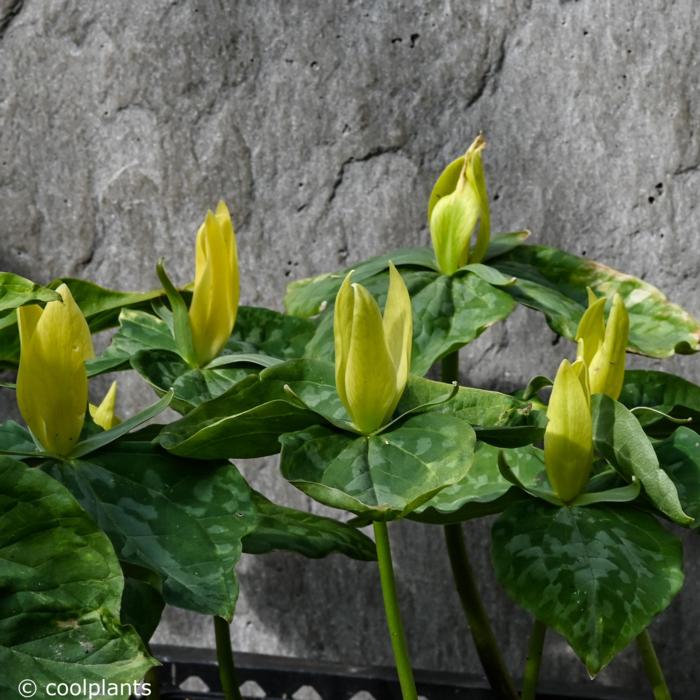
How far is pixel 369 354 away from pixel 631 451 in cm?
18

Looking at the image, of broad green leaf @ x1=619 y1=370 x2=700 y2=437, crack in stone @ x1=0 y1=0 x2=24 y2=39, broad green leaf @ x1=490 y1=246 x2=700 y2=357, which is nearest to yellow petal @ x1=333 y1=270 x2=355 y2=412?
broad green leaf @ x1=490 y1=246 x2=700 y2=357

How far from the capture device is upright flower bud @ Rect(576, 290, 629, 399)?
69 cm

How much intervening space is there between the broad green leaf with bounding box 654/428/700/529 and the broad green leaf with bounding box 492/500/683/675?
3 centimetres

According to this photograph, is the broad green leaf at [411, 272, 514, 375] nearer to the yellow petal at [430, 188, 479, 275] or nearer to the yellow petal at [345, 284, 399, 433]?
the yellow petal at [430, 188, 479, 275]

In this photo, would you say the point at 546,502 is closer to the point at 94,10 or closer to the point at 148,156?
the point at 148,156

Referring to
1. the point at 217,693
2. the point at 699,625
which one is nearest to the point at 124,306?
the point at 217,693

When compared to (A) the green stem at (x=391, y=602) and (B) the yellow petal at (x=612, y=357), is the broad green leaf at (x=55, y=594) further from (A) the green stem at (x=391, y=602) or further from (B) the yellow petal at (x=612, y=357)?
(B) the yellow petal at (x=612, y=357)

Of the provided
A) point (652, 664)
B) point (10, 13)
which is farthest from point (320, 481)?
point (10, 13)

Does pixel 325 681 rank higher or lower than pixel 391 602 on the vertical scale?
lower

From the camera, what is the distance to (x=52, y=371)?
631mm

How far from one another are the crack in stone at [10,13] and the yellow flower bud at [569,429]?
0.85 m

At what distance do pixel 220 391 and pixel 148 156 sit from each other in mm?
479

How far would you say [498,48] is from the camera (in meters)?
1.06

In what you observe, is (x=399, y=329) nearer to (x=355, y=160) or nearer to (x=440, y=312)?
(x=440, y=312)
